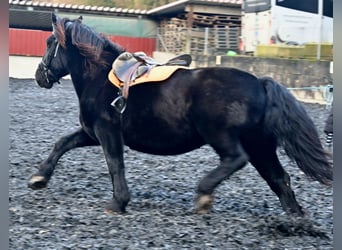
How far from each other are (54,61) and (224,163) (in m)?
1.80

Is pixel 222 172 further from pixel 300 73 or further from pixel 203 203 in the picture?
pixel 300 73

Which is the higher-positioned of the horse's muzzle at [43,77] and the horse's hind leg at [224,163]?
the horse's muzzle at [43,77]

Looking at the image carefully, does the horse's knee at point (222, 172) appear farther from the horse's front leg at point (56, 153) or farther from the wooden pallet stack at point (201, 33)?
the wooden pallet stack at point (201, 33)

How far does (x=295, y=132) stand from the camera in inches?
160

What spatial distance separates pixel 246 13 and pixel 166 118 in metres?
16.6

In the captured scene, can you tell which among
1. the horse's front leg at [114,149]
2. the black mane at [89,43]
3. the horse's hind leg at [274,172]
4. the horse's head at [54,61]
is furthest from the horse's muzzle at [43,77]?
the horse's hind leg at [274,172]

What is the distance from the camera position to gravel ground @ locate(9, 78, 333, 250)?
3.43 m

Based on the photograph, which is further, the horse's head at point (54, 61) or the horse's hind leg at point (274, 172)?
the horse's head at point (54, 61)

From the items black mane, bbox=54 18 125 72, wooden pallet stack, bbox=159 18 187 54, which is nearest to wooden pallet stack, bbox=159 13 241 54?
wooden pallet stack, bbox=159 18 187 54

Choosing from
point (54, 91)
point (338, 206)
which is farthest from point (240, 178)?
point (54, 91)

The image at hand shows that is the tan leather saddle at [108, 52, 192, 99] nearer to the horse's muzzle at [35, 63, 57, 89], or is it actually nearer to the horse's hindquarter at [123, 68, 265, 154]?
the horse's hindquarter at [123, 68, 265, 154]

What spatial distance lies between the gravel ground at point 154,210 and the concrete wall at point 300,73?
331 inches

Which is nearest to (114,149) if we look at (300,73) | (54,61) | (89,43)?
(89,43)

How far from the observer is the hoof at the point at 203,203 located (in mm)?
4113
